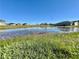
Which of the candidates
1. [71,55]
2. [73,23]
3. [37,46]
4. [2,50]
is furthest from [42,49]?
[73,23]

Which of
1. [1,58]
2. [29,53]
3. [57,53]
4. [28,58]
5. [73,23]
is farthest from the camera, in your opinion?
[73,23]

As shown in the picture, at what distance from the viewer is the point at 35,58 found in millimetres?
7332

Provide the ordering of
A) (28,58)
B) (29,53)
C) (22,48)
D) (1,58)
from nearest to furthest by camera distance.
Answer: (1,58) < (28,58) < (29,53) < (22,48)

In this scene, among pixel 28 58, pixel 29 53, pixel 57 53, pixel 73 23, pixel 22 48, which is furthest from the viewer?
pixel 73 23

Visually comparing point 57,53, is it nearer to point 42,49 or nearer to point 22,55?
point 42,49

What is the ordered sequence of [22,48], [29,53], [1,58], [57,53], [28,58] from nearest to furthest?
[1,58]
[28,58]
[29,53]
[22,48]
[57,53]

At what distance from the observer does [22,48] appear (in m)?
8.13

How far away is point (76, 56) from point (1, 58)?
4721mm

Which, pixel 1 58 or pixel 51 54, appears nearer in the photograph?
pixel 1 58

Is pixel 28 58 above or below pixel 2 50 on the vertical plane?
below

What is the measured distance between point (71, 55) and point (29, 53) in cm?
292

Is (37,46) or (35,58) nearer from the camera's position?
(35,58)

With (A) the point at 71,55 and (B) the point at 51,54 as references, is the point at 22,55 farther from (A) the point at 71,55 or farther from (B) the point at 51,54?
(A) the point at 71,55

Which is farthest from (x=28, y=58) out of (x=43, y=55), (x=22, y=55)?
(x=43, y=55)
